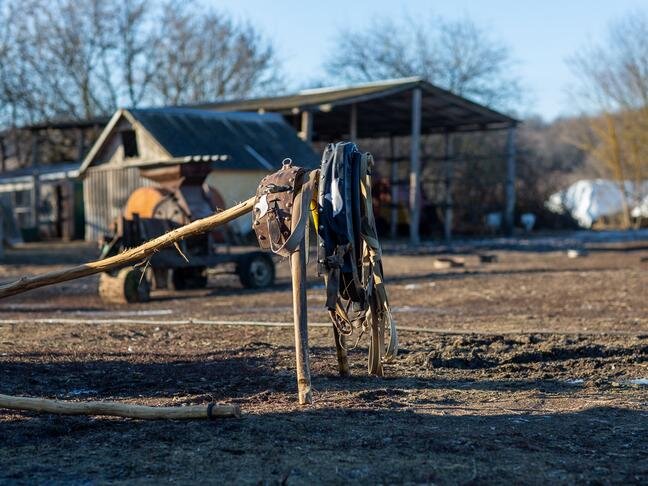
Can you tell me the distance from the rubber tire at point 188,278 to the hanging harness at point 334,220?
34.5 feet

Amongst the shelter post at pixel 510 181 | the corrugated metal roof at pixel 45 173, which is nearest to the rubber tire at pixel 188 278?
the corrugated metal roof at pixel 45 173

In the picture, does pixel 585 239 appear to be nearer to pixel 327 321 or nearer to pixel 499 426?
pixel 327 321

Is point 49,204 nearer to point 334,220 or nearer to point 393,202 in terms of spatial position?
point 393,202

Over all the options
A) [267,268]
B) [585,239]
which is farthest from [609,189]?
[267,268]

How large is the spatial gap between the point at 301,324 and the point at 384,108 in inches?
1070

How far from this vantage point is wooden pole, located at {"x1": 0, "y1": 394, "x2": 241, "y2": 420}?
5.95m

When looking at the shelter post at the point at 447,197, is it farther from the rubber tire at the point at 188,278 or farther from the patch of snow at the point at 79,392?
the patch of snow at the point at 79,392

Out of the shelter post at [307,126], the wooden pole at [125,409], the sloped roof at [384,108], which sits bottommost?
the wooden pole at [125,409]

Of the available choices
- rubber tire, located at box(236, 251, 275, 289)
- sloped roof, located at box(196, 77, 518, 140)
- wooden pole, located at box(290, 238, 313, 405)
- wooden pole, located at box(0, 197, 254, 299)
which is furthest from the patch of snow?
sloped roof, located at box(196, 77, 518, 140)

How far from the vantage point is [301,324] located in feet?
21.6

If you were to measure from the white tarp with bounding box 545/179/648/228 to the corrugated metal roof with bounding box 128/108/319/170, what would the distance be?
15.9m

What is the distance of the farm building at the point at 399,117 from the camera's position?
3042cm

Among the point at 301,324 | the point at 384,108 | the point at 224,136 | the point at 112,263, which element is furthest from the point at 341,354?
the point at 384,108

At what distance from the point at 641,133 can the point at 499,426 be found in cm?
3411
